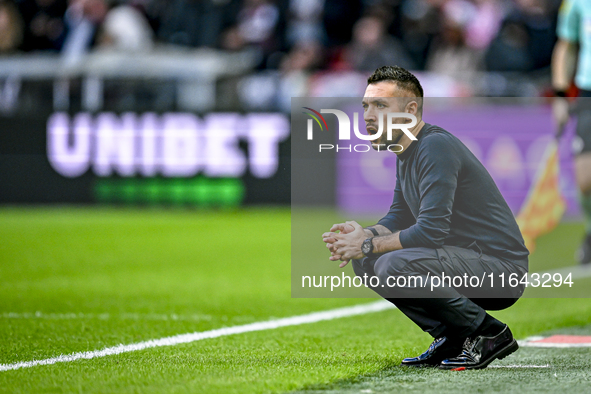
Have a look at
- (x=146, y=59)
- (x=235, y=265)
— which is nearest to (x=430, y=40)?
(x=146, y=59)

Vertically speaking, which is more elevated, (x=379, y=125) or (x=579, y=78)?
(x=579, y=78)

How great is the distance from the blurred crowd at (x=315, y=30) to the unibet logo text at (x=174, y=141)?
1250mm

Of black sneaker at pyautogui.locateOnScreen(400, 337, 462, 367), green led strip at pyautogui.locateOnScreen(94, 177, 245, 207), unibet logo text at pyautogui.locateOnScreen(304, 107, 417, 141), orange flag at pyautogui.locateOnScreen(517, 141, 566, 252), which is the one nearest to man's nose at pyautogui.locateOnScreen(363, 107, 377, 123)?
unibet logo text at pyautogui.locateOnScreen(304, 107, 417, 141)

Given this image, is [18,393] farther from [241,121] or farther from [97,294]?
[241,121]

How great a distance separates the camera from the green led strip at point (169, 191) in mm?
12906

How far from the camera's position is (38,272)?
23.7ft

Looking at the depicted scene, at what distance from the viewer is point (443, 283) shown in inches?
137

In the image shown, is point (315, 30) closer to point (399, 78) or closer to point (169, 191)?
point (169, 191)

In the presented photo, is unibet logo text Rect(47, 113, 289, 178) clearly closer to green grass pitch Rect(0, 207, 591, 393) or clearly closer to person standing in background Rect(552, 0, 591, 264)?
green grass pitch Rect(0, 207, 591, 393)

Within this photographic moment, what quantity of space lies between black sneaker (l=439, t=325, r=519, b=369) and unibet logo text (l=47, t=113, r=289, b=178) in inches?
361

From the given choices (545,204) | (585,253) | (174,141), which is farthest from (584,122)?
(174,141)

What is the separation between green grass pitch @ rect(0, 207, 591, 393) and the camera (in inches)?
131

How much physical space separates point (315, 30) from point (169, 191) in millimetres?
3742

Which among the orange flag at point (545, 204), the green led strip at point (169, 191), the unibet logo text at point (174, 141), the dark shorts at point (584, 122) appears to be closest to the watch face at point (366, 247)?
the dark shorts at point (584, 122)
